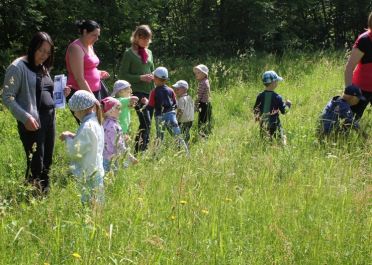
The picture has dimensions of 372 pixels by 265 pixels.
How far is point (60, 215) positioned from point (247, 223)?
1330 mm

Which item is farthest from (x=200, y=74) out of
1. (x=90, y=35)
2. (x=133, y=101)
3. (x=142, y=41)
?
(x=90, y=35)

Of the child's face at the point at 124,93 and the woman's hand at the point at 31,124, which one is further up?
the child's face at the point at 124,93

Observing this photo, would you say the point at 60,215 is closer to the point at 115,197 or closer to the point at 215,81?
the point at 115,197

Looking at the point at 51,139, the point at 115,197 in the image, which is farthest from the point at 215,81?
the point at 115,197

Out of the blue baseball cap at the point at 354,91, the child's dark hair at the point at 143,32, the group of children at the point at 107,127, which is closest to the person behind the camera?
the group of children at the point at 107,127

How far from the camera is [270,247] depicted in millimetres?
3047

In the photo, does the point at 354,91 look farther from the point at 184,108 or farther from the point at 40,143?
the point at 40,143

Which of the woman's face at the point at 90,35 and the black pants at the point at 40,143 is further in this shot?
the woman's face at the point at 90,35

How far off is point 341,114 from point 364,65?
0.69 meters

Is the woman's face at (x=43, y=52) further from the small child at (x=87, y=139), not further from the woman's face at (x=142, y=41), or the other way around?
the woman's face at (x=142, y=41)

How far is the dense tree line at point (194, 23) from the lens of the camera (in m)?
13.0

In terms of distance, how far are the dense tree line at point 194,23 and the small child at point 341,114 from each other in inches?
344

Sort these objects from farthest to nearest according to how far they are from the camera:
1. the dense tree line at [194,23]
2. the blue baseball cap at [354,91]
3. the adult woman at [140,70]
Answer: the dense tree line at [194,23] → the adult woman at [140,70] → the blue baseball cap at [354,91]

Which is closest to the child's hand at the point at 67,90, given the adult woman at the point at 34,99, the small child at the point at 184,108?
the adult woman at the point at 34,99
